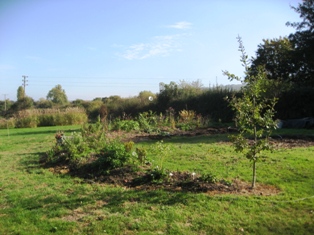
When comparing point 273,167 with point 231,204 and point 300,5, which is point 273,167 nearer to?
point 231,204

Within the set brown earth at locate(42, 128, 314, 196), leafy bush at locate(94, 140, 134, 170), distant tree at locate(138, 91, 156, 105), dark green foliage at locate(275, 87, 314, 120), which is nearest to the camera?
brown earth at locate(42, 128, 314, 196)

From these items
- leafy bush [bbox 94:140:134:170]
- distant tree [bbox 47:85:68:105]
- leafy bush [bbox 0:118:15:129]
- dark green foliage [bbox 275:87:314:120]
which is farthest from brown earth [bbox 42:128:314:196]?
distant tree [bbox 47:85:68:105]

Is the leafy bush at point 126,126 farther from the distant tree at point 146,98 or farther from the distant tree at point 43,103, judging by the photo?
the distant tree at point 43,103

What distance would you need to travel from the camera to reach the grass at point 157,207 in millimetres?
3527

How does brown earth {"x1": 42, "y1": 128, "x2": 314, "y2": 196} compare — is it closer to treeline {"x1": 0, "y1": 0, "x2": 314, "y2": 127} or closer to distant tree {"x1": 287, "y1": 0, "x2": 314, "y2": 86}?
treeline {"x1": 0, "y1": 0, "x2": 314, "y2": 127}

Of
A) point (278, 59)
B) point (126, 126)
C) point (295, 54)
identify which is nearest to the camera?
point (126, 126)

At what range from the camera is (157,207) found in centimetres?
407

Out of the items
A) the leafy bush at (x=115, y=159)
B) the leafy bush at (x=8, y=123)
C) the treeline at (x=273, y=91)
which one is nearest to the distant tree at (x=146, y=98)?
the treeline at (x=273, y=91)

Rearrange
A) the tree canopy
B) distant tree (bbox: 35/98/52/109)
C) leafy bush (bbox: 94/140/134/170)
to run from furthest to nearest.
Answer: distant tree (bbox: 35/98/52/109)
the tree canopy
leafy bush (bbox: 94/140/134/170)

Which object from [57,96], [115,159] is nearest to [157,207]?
[115,159]

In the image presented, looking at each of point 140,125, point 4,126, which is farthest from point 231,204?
point 4,126

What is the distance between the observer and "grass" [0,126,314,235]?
3.53 metres

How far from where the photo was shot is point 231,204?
411cm

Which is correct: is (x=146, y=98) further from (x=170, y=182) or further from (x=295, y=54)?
(x=170, y=182)
